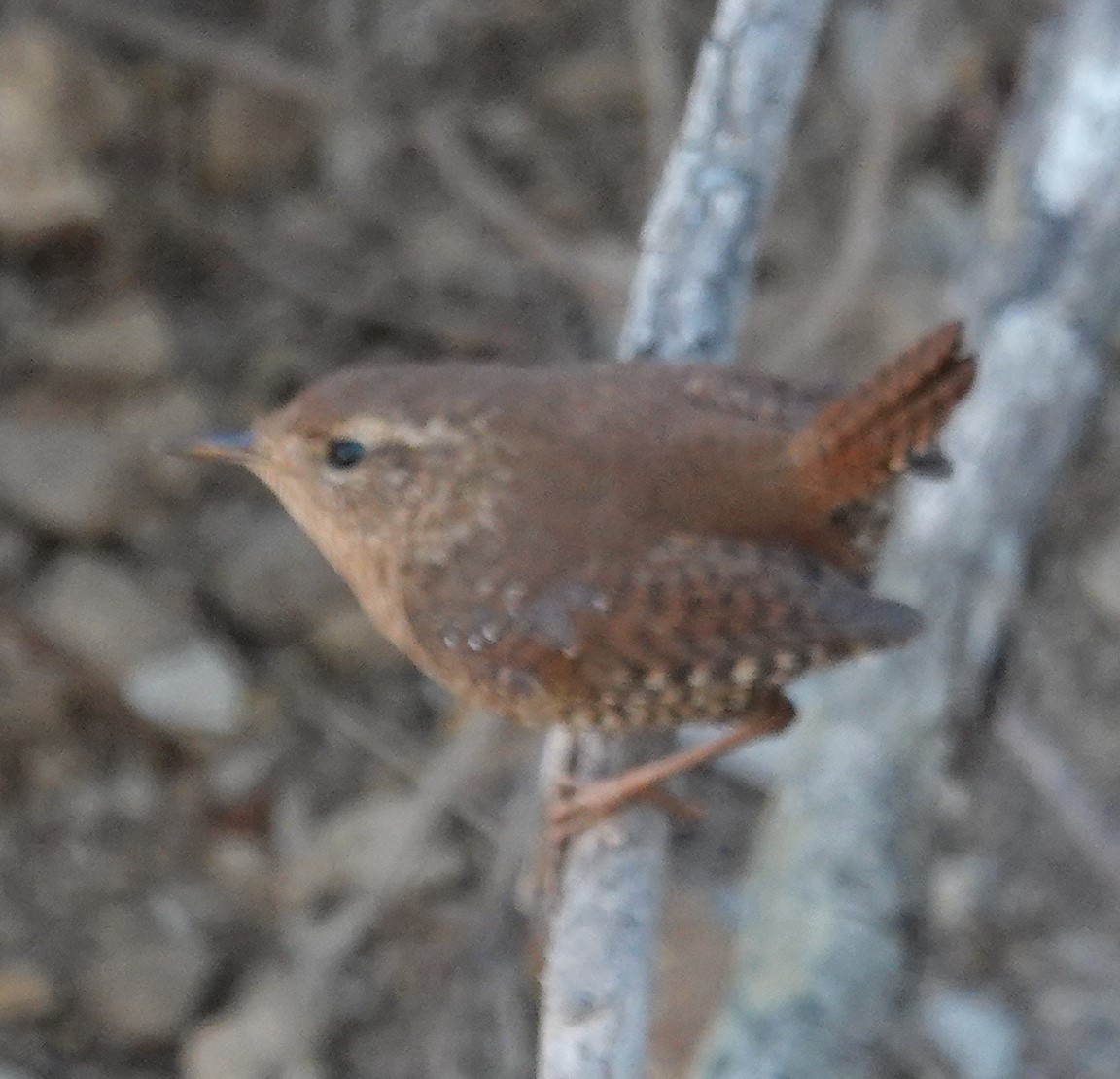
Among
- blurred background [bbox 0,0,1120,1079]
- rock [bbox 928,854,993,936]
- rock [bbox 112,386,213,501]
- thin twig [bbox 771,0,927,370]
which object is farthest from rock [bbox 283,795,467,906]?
thin twig [bbox 771,0,927,370]

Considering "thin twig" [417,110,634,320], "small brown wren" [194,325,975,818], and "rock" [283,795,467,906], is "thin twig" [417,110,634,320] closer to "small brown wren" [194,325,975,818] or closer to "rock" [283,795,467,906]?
"rock" [283,795,467,906]

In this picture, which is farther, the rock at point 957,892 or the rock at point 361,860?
the rock at point 361,860

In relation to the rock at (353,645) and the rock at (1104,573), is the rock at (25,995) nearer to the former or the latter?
the rock at (353,645)

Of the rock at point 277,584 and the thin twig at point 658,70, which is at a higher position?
the thin twig at point 658,70

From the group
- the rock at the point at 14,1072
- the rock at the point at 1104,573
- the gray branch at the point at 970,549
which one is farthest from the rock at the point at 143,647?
the rock at the point at 1104,573

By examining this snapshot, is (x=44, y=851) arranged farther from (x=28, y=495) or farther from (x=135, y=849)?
(x=28, y=495)

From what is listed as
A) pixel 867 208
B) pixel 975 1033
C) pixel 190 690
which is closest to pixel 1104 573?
pixel 867 208
